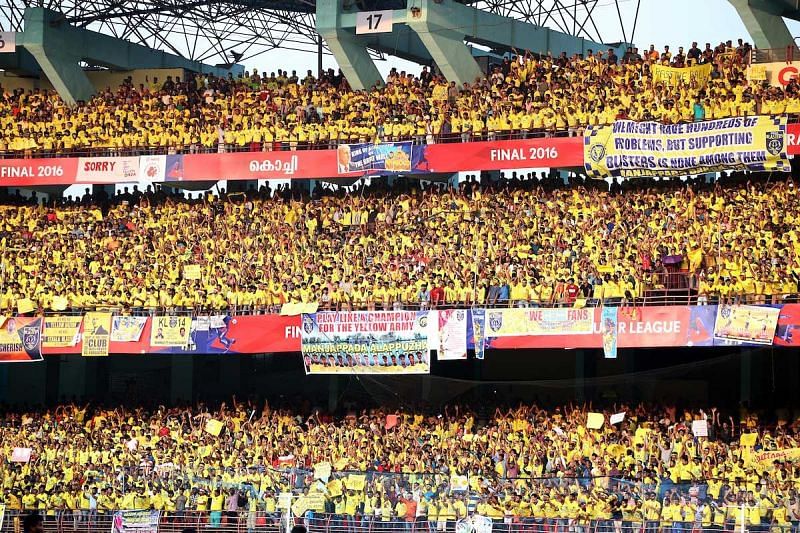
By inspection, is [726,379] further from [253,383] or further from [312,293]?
[253,383]

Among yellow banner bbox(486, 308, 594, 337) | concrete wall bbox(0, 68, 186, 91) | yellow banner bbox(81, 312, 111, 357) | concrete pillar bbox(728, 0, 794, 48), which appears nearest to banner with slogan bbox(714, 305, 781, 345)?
yellow banner bbox(486, 308, 594, 337)

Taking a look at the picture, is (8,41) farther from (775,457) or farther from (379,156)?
(775,457)

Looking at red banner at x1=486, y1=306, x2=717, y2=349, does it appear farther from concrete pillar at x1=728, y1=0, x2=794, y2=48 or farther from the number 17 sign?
the number 17 sign

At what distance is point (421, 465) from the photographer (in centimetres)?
2947

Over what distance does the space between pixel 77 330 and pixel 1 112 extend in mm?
8531

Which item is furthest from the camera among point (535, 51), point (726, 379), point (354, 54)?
point (535, 51)

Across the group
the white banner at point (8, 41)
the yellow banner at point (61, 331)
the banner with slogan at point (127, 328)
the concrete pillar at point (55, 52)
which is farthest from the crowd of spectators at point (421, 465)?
the white banner at point (8, 41)

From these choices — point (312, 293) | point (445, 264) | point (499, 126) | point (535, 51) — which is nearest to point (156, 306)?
point (312, 293)

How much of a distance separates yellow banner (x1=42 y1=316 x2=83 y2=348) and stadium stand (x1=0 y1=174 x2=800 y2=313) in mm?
539

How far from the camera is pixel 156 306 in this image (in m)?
33.2

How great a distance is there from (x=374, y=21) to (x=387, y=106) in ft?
7.34

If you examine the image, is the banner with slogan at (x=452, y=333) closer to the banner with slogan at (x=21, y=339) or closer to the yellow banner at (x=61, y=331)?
the yellow banner at (x=61, y=331)

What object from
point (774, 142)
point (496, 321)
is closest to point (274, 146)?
point (496, 321)

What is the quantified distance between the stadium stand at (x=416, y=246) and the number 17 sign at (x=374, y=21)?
388 centimetres
